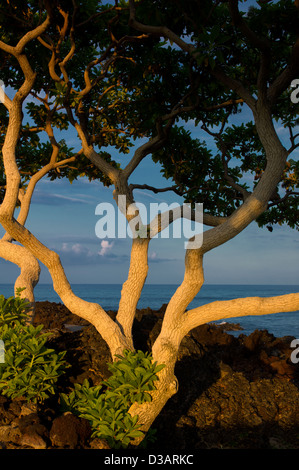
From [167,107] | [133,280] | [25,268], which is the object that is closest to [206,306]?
[133,280]

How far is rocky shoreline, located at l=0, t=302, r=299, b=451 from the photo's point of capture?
5.02 meters

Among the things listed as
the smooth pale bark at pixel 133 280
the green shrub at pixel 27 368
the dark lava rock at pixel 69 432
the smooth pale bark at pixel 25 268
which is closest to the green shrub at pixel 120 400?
the dark lava rock at pixel 69 432

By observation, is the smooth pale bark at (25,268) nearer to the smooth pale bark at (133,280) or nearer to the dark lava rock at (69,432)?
the smooth pale bark at (133,280)

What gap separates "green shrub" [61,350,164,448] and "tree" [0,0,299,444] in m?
0.22

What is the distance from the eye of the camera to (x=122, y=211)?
8.55m

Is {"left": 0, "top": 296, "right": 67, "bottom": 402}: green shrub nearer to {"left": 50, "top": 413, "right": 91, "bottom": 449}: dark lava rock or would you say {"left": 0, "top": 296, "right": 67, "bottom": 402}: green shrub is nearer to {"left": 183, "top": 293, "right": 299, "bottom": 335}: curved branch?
{"left": 50, "top": 413, "right": 91, "bottom": 449}: dark lava rock

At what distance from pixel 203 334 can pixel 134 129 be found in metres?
5.90

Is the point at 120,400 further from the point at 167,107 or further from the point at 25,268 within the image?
the point at 167,107

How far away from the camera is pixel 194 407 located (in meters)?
6.73

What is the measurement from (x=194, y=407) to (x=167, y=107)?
7014 millimetres

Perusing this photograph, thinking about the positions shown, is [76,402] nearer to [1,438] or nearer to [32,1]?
[1,438]

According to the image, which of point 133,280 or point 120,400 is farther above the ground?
point 133,280

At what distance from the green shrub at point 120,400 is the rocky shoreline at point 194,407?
17 cm

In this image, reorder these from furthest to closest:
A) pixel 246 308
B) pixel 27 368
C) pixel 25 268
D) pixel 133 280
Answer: pixel 25 268 → pixel 133 280 → pixel 246 308 → pixel 27 368
